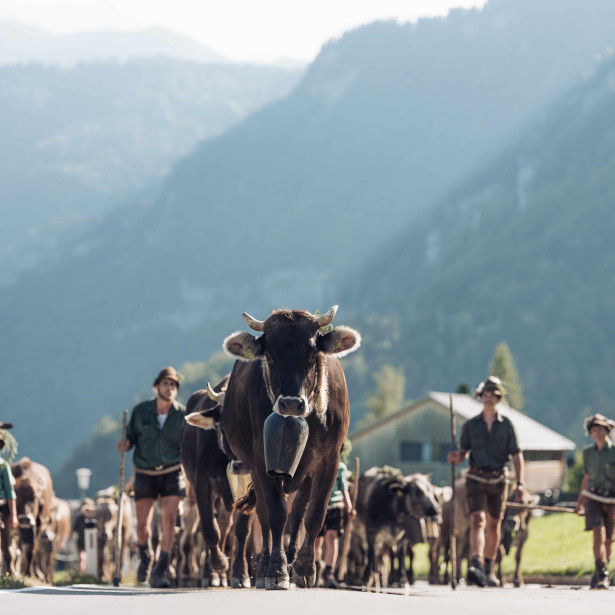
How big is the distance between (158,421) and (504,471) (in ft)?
13.9

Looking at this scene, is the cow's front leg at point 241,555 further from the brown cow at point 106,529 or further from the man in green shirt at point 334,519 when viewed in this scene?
the brown cow at point 106,529

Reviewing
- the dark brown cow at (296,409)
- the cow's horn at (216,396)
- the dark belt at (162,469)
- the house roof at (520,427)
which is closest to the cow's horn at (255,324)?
the dark brown cow at (296,409)

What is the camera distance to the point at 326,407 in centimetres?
960

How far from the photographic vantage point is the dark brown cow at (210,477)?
Answer: 11781 mm

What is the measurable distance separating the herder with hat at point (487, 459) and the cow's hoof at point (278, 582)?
5.88m

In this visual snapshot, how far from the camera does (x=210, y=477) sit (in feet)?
40.2

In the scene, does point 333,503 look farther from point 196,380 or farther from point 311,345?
→ point 196,380

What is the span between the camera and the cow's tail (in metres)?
11.3

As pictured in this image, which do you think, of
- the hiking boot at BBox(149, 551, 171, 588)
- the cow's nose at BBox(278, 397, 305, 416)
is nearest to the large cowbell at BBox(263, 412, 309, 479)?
the cow's nose at BBox(278, 397, 305, 416)

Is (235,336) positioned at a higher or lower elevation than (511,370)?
lower

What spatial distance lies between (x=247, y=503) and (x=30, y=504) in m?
9.45

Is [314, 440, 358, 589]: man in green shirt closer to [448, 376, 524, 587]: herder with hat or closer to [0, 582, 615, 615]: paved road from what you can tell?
[448, 376, 524, 587]: herder with hat

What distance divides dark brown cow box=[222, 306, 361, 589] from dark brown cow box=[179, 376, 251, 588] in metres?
1.69

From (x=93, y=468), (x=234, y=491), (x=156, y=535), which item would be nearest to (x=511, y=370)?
(x=93, y=468)
